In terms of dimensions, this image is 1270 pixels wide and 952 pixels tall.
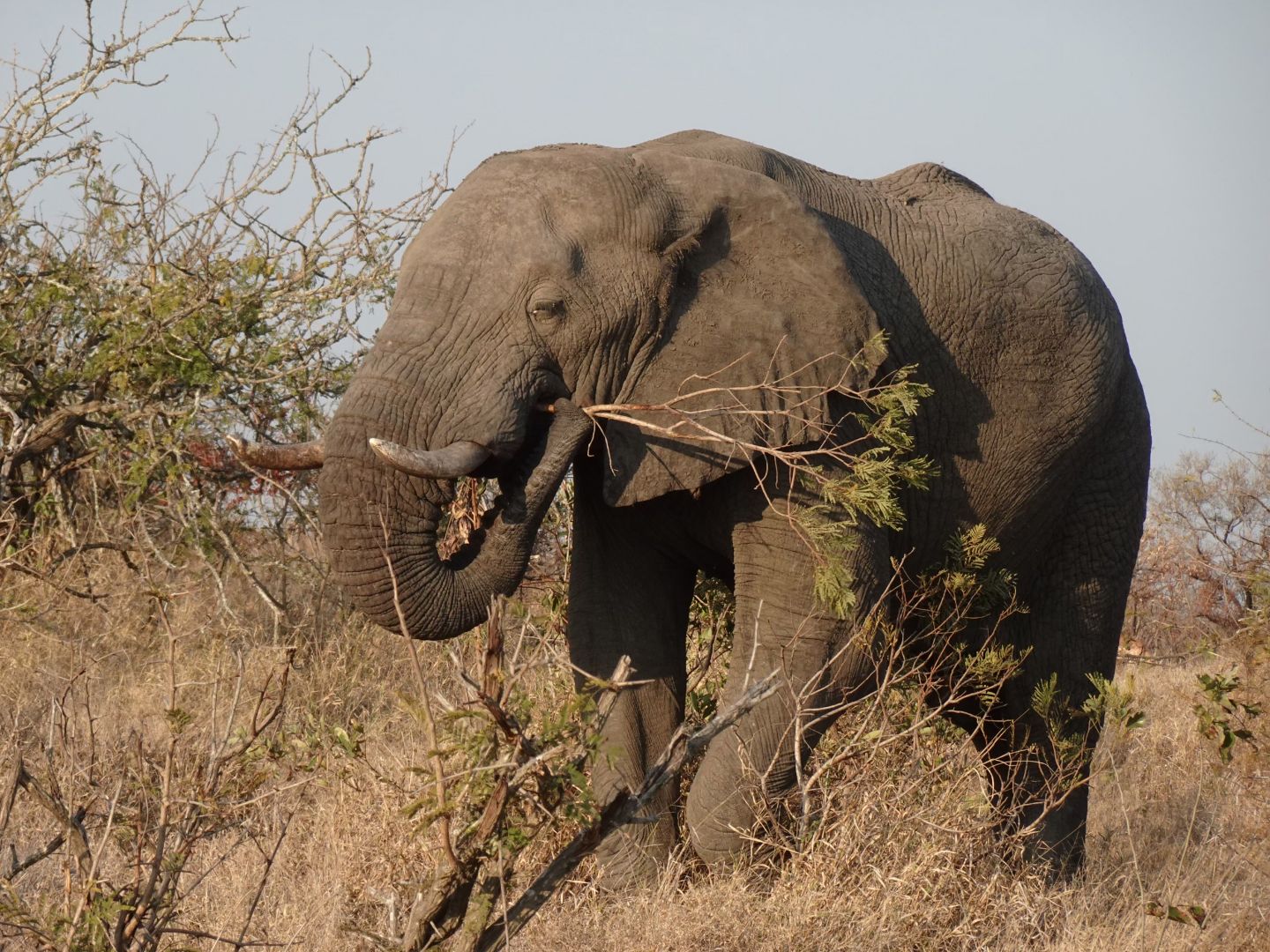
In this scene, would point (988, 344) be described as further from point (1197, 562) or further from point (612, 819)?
point (1197, 562)

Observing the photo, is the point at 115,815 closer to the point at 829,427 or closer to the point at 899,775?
the point at 829,427

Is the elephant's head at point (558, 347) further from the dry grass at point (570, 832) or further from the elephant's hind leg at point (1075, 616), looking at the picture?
the elephant's hind leg at point (1075, 616)

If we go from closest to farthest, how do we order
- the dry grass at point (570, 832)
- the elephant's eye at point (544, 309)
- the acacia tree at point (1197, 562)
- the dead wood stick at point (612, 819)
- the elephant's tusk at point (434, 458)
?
the dead wood stick at point (612, 819) < the elephant's tusk at point (434, 458) < the dry grass at point (570, 832) < the elephant's eye at point (544, 309) < the acacia tree at point (1197, 562)

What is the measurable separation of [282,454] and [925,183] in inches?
101

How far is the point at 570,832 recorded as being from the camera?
204 inches

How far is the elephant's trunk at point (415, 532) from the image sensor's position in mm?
4285

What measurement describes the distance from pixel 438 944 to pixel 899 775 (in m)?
2.30

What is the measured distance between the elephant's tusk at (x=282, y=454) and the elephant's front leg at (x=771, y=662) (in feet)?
4.10

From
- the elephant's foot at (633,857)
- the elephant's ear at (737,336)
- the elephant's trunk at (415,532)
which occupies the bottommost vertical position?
the elephant's foot at (633,857)

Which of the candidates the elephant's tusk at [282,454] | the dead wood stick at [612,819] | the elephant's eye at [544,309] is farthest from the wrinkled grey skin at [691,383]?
the dead wood stick at [612,819]

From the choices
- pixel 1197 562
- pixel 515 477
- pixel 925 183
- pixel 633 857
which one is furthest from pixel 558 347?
Result: pixel 1197 562

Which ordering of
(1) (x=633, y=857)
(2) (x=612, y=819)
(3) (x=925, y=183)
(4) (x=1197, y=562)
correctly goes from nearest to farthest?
(2) (x=612, y=819) < (1) (x=633, y=857) < (3) (x=925, y=183) < (4) (x=1197, y=562)

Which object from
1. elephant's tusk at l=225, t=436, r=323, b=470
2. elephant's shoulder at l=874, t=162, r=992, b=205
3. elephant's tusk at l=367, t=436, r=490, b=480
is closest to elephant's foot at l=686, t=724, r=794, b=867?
elephant's tusk at l=367, t=436, r=490, b=480

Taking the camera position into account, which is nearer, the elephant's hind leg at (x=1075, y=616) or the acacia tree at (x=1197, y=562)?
the elephant's hind leg at (x=1075, y=616)
